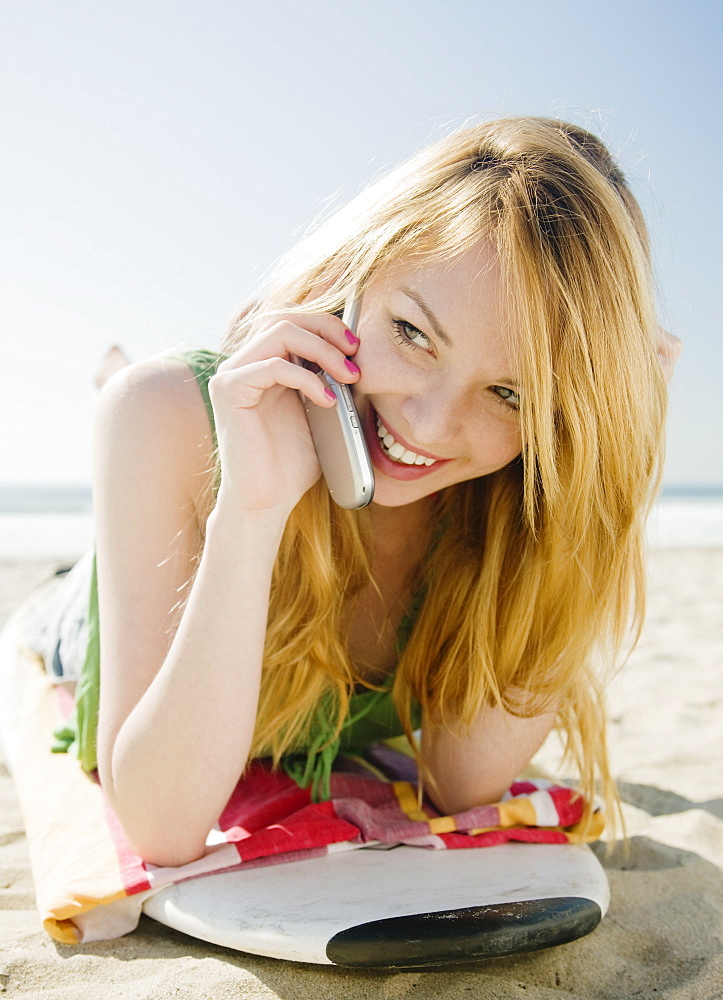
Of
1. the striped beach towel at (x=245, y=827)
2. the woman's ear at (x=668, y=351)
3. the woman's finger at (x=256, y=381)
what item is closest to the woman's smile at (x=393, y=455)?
the woman's finger at (x=256, y=381)

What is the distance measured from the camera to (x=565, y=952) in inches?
68.3

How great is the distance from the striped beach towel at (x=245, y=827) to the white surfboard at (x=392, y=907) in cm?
4

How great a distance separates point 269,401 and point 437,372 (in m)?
0.39

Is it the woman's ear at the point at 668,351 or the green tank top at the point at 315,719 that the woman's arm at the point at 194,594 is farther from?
the woman's ear at the point at 668,351

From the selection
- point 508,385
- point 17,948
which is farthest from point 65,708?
point 508,385

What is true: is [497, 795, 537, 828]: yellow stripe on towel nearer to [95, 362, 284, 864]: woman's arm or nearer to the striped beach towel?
the striped beach towel

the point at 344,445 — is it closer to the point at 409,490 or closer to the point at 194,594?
the point at 409,490

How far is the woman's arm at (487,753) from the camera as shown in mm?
2115

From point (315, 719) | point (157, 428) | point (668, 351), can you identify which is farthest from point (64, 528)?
point (668, 351)

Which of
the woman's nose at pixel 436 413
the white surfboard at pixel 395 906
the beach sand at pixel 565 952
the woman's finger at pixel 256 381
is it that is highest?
the woman's finger at pixel 256 381

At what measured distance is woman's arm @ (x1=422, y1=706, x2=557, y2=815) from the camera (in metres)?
2.12

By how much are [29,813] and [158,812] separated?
0.68 meters

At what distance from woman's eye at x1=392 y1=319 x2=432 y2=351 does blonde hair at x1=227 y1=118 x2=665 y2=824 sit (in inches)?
5.4

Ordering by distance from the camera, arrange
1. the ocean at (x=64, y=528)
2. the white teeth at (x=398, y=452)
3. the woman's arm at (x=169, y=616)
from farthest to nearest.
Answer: the ocean at (x=64, y=528) < the white teeth at (x=398, y=452) < the woman's arm at (x=169, y=616)
